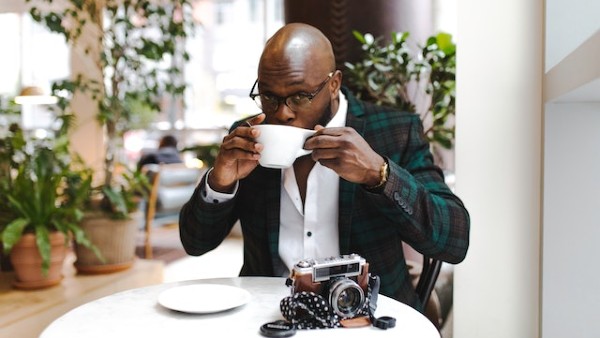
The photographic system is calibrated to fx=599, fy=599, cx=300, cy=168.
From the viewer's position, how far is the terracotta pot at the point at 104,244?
10.5ft

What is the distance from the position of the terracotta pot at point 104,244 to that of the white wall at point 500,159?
85.1 inches

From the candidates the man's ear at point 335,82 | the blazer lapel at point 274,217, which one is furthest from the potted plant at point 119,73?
the man's ear at point 335,82

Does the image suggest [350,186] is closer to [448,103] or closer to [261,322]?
[261,322]

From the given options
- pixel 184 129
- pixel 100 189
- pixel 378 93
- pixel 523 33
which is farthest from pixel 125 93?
pixel 184 129

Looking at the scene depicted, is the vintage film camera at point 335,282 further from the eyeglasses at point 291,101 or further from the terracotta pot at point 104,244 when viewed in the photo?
the terracotta pot at point 104,244

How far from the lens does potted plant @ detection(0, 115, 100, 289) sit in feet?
9.07

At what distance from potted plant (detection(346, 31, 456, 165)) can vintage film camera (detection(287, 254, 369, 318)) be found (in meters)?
1.29

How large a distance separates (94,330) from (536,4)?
130 centimetres

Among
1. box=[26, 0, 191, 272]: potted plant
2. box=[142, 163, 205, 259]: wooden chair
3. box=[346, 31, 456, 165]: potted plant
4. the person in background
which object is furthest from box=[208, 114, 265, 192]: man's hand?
the person in background

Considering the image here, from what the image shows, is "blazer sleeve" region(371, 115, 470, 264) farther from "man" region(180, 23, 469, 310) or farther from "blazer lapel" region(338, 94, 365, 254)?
"blazer lapel" region(338, 94, 365, 254)

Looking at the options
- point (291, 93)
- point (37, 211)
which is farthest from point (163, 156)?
point (291, 93)

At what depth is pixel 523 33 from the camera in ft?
5.12

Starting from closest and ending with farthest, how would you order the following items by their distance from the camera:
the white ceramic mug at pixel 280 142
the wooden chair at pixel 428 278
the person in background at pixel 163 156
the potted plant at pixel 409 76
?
the white ceramic mug at pixel 280 142 → the wooden chair at pixel 428 278 → the potted plant at pixel 409 76 → the person in background at pixel 163 156

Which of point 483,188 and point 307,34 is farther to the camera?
point 483,188
